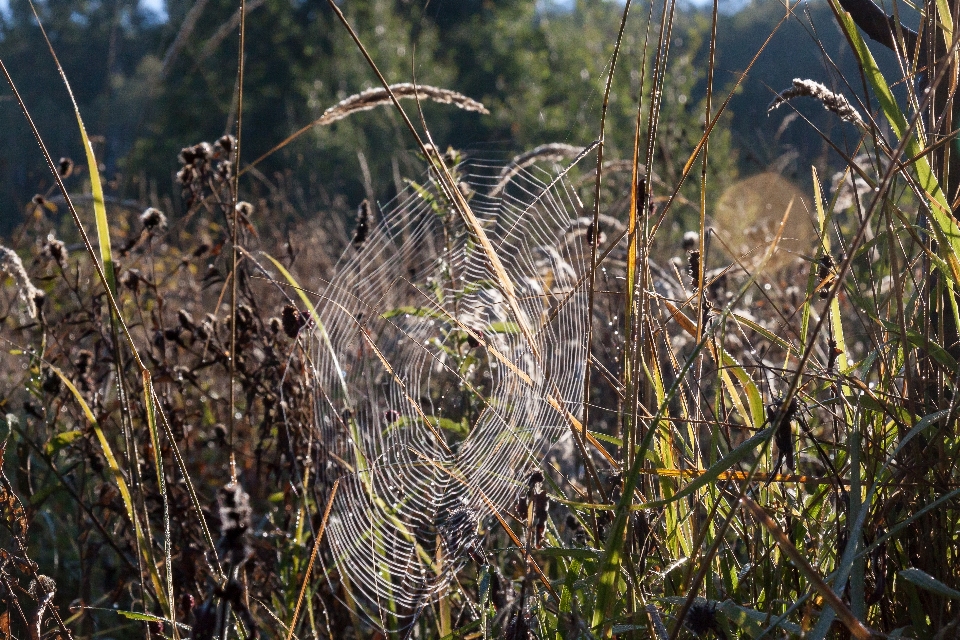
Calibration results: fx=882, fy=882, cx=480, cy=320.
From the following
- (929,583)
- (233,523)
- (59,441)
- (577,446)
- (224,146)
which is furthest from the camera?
(224,146)

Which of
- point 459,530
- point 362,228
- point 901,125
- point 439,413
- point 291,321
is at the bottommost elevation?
point 459,530

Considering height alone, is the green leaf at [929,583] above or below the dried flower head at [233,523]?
below

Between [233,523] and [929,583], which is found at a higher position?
[233,523]

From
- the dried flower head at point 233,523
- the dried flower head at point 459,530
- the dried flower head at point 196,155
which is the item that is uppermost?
the dried flower head at point 196,155

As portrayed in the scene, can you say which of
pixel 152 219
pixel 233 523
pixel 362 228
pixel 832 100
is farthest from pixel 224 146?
pixel 233 523

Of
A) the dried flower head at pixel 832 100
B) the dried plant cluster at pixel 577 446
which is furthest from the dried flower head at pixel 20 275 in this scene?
the dried flower head at pixel 832 100

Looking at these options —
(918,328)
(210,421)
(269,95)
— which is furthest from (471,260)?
(269,95)

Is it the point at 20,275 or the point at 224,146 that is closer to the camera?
the point at 20,275

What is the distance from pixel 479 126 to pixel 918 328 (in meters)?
18.7

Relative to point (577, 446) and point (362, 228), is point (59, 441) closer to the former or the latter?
point (362, 228)

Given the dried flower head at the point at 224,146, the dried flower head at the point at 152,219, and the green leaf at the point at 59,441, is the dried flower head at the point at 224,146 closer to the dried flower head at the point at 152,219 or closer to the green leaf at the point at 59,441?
the dried flower head at the point at 152,219

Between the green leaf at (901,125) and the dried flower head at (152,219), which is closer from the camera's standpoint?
the green leaf at (901,125)

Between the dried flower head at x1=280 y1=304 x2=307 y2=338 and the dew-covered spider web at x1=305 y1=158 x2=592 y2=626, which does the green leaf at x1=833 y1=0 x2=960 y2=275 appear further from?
the dried flower head at x1=280 y1=304 x2=307 y2=338

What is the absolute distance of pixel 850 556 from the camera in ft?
2.75
